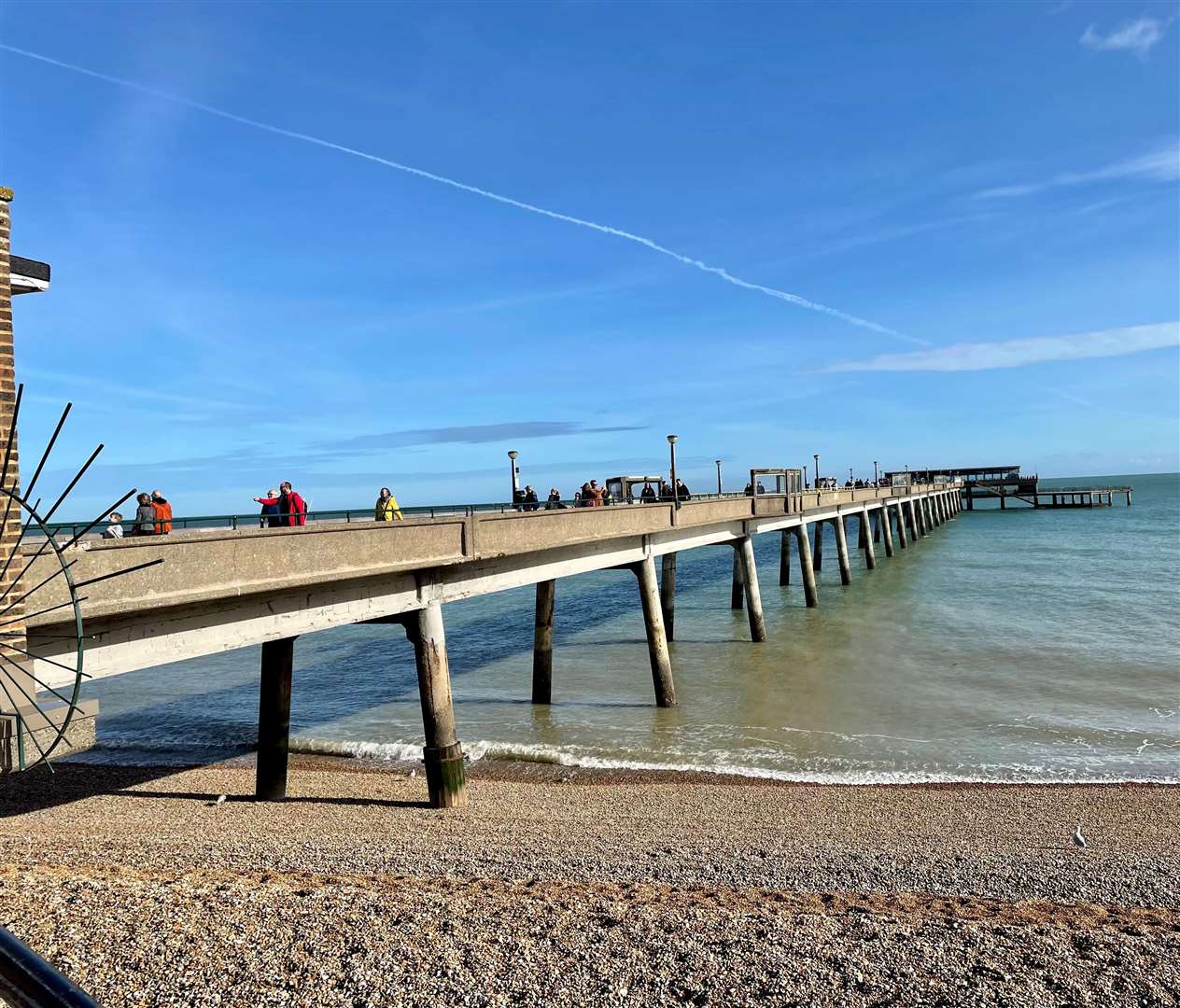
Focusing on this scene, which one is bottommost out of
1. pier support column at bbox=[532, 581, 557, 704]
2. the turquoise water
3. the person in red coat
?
the turquoise water

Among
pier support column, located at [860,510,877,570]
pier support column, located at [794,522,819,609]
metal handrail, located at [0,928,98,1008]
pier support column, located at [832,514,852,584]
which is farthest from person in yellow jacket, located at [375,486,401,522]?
pier support column, located at [860,510,877,570]

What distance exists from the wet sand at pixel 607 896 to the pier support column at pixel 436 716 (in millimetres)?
349

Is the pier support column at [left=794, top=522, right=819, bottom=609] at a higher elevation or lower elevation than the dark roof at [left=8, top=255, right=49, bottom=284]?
lower

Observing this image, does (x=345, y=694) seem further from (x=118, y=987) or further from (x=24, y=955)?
(x=24, y=955)

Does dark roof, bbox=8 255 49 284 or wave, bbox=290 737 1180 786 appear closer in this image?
dark roof, bbox=8 255 49 284

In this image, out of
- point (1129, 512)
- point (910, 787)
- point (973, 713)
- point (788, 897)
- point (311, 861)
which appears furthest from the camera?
point (1129, 512)

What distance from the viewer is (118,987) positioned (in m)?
4.98

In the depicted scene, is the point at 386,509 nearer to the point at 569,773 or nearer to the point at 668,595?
the point at 569,773

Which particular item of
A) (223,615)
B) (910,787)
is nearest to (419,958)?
(223,615)

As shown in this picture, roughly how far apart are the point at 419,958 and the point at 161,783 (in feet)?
29.1

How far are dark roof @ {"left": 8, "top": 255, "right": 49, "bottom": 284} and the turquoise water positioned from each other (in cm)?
963

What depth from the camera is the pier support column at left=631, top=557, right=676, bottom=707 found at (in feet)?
56.8

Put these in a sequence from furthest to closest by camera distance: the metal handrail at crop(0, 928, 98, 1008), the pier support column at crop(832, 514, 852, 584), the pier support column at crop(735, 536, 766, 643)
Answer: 1. the pier support column at crop(832, 514, 852, 584)
2. the pier support column at crop(735, 536, 766, 643)
3. the metal handrail at crop(0, 928, 98, 1008)

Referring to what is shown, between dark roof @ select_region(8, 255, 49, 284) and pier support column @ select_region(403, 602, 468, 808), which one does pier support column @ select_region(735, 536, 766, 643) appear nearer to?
pier support column @ select_region(403, 602, 468, 808)
